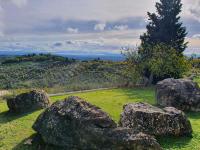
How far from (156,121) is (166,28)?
39.4m

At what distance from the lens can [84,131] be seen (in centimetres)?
1622

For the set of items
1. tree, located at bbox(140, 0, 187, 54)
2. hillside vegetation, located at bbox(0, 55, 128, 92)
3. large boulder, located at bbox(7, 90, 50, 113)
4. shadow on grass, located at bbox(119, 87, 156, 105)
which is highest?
tree, located at bbox(140, 0, 187, 54)

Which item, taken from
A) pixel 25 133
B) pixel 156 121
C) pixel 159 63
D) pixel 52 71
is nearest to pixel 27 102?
pixel 25 133

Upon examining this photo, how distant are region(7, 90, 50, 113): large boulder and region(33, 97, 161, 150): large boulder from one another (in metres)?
7.51

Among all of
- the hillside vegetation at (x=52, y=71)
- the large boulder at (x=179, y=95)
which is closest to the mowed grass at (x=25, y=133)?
the large boulder at (x=179, y=95)

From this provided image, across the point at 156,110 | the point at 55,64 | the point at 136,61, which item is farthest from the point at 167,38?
the point at 55,64

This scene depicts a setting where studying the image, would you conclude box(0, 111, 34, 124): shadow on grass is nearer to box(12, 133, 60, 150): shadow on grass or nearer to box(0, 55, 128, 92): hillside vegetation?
box(12, 133, 60, 150): shadow on grass

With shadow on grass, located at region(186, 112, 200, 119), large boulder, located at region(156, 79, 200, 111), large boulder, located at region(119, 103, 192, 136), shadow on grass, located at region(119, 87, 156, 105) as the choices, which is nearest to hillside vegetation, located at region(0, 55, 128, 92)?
shadow on grass, located at region(119, 87, 156, 105)

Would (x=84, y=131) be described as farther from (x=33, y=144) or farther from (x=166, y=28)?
A: (x=166, y=28)

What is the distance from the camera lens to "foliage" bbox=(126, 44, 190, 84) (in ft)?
162

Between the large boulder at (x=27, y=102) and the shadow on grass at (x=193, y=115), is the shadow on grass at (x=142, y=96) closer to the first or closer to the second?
the shadow on grass at (x=193, y=115)

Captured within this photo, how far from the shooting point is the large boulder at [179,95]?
85.8 feet

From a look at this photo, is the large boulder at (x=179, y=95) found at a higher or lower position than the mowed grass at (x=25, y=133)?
higher

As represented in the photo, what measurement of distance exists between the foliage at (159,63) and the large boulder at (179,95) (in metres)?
21.4
